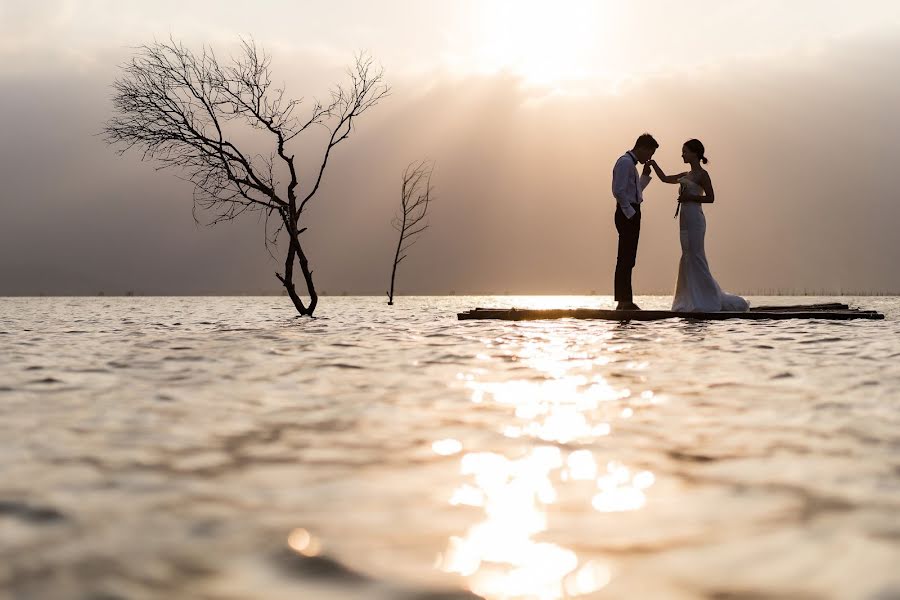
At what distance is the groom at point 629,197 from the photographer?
14.3m

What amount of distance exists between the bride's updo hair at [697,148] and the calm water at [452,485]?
8.39 meters

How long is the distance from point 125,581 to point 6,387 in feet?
14.5

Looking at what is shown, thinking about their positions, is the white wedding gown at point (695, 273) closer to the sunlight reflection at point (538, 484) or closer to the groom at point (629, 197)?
the groom at point (629, 197)

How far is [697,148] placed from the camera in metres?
14.0

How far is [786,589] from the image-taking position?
1914 mm

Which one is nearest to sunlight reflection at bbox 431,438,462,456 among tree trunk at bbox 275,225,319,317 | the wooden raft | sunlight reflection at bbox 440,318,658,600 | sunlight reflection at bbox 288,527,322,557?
sunlight reflection at bbox 440,318,658,600

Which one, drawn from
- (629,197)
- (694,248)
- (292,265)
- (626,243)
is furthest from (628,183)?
(292,265)

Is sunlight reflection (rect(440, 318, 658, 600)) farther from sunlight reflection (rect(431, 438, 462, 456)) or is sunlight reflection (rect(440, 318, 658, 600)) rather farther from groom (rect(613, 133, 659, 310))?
groom (rect(613, 133, 659, 310))

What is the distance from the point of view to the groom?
46.9ft

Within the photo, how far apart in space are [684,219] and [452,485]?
12573 mm

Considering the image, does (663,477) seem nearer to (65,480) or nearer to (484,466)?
(484,466)

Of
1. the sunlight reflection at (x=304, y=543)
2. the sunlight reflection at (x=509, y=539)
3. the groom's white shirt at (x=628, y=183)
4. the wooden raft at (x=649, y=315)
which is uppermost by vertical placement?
the groom's white shirt at (x=628, y=183)

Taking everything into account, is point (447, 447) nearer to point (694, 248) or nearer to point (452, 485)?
point (452, 485)

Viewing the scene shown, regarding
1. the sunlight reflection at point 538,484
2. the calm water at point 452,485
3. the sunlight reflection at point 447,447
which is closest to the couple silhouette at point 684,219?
the calm water at point 452,485
